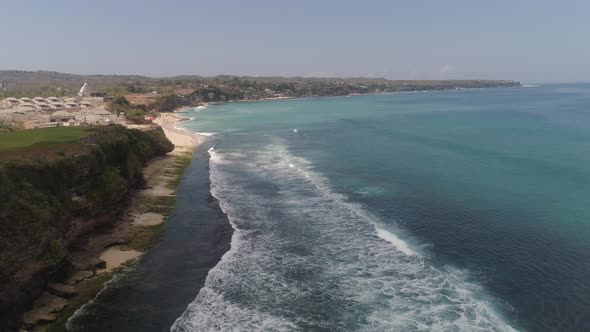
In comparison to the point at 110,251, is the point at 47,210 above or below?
above

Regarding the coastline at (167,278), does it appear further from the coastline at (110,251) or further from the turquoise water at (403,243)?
the turquoise water at (403,243)

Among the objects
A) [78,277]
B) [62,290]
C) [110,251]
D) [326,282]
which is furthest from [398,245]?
[62,290]

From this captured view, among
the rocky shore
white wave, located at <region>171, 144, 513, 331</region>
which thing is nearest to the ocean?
white wave, located at <region>171, 144, 513, 331</region>

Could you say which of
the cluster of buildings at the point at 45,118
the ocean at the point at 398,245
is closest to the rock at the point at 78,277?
the ocean at the point at 398,245

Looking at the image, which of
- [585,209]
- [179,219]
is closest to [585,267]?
[585,209]

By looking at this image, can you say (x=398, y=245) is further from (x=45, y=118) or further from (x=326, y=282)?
(x=45, y=118)

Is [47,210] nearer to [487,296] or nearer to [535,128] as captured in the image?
[487,296]

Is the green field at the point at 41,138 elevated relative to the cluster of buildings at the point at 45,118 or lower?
elevated
